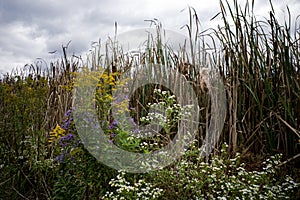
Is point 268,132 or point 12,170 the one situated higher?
point 268,132

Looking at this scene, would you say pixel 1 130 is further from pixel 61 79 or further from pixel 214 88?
pixel 214 88

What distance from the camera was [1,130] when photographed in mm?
3410

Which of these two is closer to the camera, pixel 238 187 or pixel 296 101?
pixel 238 187

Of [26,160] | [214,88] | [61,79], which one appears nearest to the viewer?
[214,88]

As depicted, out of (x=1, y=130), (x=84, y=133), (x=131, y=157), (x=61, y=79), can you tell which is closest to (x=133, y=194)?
(x=131, y=157)

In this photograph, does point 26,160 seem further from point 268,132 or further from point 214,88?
point 268,132

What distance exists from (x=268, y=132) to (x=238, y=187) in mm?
667

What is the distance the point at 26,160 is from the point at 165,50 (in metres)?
1.77

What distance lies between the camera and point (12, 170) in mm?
3221

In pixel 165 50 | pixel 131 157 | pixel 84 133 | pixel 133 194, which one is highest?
pixel 165 50

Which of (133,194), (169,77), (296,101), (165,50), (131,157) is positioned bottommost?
(133,194)

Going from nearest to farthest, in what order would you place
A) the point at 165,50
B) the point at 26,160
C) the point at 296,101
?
the point at 296,101 → the point at 26,160 → the point at 165,50

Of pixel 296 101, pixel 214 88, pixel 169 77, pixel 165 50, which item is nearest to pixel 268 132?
pixel 296 101

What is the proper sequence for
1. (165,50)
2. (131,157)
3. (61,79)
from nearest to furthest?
1. (131,157)
2. (165,50)
3. (61,79)
